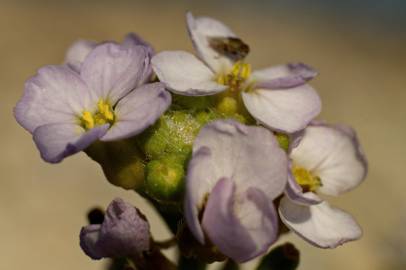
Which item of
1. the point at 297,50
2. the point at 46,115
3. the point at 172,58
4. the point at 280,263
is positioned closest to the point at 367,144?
the point at 297,50

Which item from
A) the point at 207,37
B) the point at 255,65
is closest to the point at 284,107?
the point at 207,37

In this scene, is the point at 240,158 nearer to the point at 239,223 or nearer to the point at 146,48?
the point at 239,223

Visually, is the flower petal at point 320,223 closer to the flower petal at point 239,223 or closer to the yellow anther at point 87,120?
the flower petal at point 239,223

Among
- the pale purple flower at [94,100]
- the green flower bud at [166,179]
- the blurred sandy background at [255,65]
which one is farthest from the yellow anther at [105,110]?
the blurred sandy background at [255,65]

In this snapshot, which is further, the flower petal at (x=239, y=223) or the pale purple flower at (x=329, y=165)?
the pale purple flower at (x=329, y=165)

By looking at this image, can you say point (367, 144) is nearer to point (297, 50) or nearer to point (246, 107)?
point (297, 50)

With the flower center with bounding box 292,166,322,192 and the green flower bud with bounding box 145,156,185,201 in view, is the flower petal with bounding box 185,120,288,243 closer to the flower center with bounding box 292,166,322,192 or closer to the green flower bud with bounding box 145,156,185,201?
the green flower bud with bounding box 145,156,185,201
